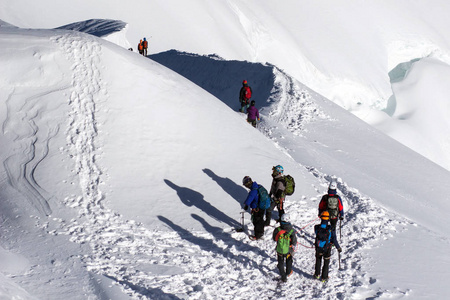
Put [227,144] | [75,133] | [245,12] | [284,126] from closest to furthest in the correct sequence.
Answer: [75,133], [227,144], [284,126], [245,12]

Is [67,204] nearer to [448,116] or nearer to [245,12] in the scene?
[448,116]

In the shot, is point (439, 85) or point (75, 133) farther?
point (439, 85)

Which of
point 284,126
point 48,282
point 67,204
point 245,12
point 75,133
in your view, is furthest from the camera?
point 245,12

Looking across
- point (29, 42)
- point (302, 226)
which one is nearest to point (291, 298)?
point (302, 226)

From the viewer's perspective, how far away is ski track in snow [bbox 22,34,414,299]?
9.71 meters

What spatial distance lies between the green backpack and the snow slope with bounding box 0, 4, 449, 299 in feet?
2.60

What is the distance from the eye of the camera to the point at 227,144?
50.3ft

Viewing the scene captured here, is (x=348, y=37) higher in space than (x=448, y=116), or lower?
higher

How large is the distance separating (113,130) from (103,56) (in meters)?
3.15

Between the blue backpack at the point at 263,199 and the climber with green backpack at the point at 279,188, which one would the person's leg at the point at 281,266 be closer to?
the blue backpack at the point at 263,199

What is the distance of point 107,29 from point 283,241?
105 ft

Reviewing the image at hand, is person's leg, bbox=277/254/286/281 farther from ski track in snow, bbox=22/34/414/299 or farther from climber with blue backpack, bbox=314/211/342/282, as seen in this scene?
climber with blue backpack, bbox=314/211/342/282

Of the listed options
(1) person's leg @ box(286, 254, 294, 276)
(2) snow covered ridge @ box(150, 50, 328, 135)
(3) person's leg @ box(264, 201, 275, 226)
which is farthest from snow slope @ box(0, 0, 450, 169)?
(1) person's leg @ box(286, 254, 294, 276)

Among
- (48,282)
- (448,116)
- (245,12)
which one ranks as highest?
(245,12)
